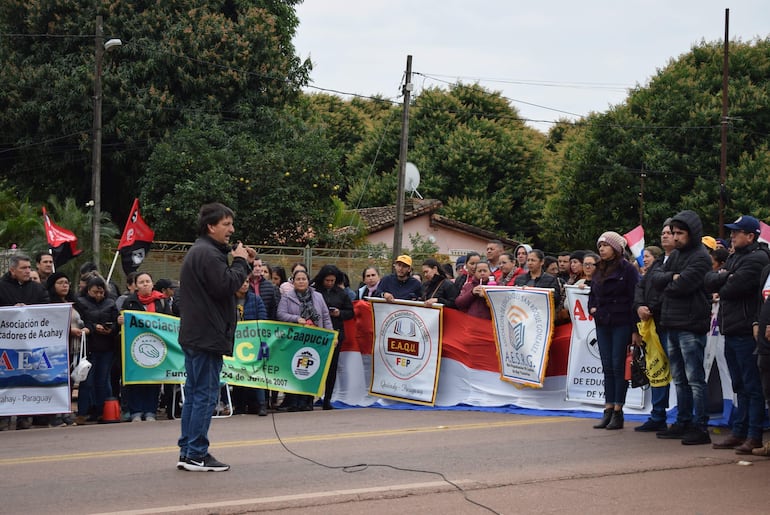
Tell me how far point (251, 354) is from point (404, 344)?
203 cm

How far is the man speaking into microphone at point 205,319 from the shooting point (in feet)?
25.8

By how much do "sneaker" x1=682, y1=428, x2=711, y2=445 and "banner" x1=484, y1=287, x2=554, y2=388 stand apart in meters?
2.90

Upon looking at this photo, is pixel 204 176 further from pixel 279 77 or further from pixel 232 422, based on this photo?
pixel 232 422

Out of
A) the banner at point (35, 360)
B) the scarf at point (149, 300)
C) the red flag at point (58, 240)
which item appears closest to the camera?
the banner at point (35, 360)

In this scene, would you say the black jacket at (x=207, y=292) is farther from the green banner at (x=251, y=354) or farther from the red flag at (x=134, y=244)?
the red flag at (x=134, y=244)

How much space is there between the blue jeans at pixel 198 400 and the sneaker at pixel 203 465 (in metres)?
0.03

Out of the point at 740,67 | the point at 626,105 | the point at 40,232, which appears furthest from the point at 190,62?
the point at 740,67

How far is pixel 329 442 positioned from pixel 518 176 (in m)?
46.6

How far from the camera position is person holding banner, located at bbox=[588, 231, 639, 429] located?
10.8 meters

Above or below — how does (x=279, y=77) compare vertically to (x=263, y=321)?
above

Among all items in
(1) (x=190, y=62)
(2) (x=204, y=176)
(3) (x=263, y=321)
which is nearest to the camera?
(3) (x=263, y=321)

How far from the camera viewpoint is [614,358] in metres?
11.0

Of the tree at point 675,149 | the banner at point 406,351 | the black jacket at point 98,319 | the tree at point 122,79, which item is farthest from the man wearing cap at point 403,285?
the tree at point 675,149

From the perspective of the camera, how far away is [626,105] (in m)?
47.8
